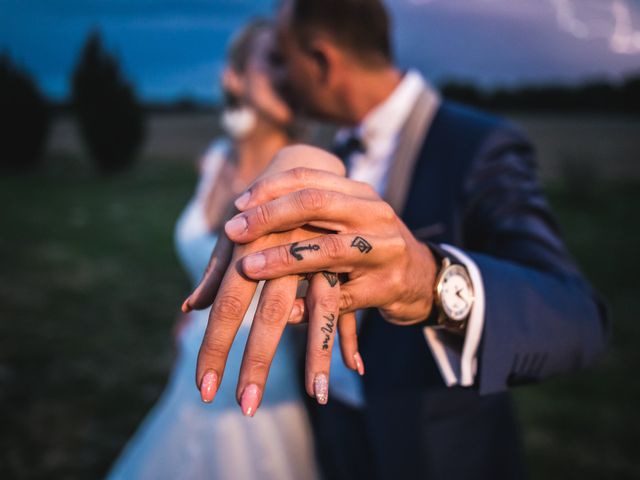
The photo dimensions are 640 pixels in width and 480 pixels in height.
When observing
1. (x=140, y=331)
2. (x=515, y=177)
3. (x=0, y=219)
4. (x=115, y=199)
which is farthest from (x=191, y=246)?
(x=115, y=199)

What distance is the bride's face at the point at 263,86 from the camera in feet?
10.2

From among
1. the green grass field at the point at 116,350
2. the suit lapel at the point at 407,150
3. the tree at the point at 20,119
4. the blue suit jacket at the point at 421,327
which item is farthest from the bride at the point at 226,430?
the tree at the point at 20,119

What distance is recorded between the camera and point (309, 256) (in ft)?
3.23

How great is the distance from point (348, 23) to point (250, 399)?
1862 millimetres

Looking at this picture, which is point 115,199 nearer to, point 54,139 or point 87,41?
point 87,41

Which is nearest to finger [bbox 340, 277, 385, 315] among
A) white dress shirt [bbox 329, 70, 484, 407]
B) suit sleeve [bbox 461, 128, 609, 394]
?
suit sleeve [bbox 461, 128, 609, 394]

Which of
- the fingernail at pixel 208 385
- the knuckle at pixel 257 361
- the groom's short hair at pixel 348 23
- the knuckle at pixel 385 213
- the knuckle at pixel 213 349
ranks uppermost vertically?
the groom's short hair at pixel 348 23

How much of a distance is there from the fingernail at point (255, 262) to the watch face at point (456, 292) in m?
0.56

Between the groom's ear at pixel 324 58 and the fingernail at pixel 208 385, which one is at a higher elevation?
the groom's ear at pixel 324 58

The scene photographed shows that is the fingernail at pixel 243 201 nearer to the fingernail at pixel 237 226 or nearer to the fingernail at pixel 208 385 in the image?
the fingernail at pixel 237 226

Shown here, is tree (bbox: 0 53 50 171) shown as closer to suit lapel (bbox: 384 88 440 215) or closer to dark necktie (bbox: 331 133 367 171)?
dark necktie (bbox: 331 133 367 171)

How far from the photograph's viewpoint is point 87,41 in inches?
722

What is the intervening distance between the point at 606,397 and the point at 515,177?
4.56 metres

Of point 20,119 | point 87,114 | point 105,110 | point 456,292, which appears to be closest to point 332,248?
point 456,292
